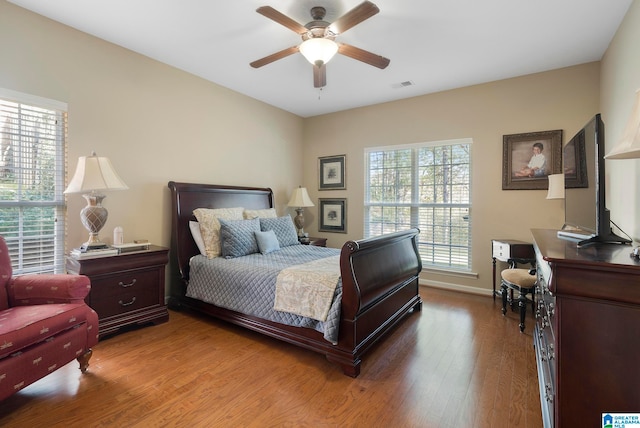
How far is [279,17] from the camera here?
6.91 ft

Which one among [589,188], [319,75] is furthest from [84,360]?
[589,188]

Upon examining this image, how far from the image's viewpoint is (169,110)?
349 centimetres

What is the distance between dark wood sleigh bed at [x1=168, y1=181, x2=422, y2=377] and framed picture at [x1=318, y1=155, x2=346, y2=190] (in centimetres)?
156

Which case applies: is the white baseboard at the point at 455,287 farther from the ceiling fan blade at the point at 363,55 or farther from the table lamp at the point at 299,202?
the ceiling fan blade at the point at 363,55

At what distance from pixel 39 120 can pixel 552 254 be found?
12.3 ft

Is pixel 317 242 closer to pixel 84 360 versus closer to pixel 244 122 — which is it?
pixel 244 122

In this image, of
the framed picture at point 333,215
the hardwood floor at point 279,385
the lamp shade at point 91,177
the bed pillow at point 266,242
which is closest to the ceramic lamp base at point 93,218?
the lamp shade at point 91,177

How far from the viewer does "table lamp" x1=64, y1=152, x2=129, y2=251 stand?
248cm

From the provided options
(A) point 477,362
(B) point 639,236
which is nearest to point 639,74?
(B) point 639,236

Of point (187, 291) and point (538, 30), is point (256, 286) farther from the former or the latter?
point (538, 30)

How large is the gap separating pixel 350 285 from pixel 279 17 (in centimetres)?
194

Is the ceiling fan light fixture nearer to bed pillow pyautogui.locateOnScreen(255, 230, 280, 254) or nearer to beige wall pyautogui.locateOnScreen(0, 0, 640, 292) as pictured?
bed pillow pyautogui.locateOnScreen(255, 230, 280, 254)

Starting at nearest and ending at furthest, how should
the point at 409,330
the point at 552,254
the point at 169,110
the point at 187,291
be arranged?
1. the point at 552,254
2. the point at 409,330
3. the point at 187,291
4. the point at 169,110

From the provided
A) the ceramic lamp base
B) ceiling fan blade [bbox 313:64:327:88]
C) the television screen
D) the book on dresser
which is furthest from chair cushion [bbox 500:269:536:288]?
the ceramic lamp base
